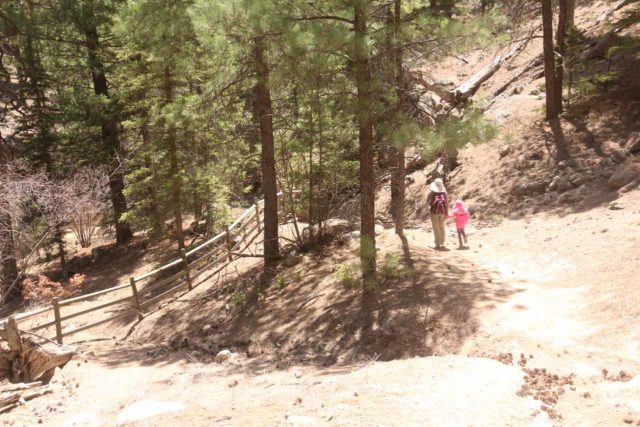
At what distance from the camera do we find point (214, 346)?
998 centimetres

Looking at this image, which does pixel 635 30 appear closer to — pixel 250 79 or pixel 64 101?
pixel 250 79

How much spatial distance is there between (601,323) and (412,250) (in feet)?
16.1

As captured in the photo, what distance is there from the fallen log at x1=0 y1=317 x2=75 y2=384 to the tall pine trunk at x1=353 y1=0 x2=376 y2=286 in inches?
225

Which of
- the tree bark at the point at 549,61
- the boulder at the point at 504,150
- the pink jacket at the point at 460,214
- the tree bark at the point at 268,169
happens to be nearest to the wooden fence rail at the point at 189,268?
the tree bark at the point at 268,169

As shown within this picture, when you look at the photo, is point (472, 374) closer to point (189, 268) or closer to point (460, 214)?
point (460, 214)

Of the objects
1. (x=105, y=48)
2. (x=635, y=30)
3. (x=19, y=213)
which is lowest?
(x=19, y=213)

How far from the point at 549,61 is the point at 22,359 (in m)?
14.9

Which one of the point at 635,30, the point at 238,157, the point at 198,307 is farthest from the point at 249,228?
the point at 635,30

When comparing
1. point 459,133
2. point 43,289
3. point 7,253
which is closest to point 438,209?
point 459,133

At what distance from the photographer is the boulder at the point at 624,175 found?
11750 millimetres

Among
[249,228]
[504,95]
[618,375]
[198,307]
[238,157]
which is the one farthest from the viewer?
[504,95]

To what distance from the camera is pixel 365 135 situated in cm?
880

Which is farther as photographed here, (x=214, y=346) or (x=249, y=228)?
(x=249, y=228)

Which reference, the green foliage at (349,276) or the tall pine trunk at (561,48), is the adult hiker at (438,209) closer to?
the green foliage at (349,276)
